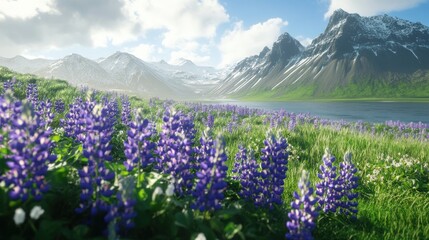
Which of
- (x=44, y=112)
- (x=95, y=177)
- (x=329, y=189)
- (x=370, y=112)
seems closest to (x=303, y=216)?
(x=329, y=189)

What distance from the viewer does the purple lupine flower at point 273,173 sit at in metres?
4.21

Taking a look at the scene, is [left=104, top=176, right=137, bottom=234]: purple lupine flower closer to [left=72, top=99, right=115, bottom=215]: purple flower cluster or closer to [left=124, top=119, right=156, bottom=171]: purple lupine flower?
[left=72, top=99, right=115, bottom=215]: purple flower cluster

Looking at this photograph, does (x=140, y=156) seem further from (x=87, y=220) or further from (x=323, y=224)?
(x=323, y=224)

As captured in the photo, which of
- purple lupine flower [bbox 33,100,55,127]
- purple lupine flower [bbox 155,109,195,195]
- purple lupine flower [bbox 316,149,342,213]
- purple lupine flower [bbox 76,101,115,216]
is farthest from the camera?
purple lupine flower [bbox 33,100,55,127]

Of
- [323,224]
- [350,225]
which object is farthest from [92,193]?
[350,225]

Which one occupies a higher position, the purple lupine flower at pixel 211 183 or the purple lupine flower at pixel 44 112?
the purple lupine flower at pixel 44 112

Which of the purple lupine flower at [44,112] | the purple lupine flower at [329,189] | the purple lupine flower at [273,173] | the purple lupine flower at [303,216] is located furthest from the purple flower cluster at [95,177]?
the purple lupine flower at [329,189]

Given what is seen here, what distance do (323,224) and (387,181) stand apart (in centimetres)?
321

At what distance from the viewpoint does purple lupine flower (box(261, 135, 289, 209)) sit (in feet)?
13.8

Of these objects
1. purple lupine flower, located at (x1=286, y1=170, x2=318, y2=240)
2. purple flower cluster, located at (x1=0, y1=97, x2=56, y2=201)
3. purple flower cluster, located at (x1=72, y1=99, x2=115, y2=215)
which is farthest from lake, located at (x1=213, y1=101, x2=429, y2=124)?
purple flower cluster, located at (x1=0, y1=97, x2=56, y2=201)

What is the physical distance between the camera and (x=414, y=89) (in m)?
175

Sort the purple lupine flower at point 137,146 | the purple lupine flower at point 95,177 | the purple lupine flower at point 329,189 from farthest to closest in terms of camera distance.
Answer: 1. the purple lupine flower at point 329,189
2. the purple lupine flower at point 137,146
3. the purple lupine flower at point 95,177

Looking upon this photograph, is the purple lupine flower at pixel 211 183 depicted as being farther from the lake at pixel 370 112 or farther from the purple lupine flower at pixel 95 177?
the lake at pixel 370 112

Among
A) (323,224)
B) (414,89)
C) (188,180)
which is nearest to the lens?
(188,180)
